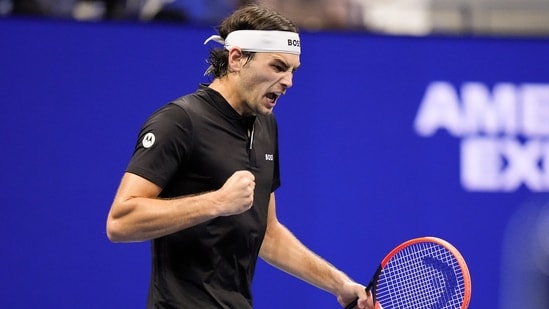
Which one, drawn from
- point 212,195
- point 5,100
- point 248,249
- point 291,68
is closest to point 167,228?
point 212,195

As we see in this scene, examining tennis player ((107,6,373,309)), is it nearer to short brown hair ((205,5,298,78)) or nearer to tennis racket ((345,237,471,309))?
short brown hair ((205,5,298,78))

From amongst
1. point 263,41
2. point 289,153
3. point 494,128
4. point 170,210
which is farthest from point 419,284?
point 494,128

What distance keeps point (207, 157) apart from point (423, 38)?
275 cm

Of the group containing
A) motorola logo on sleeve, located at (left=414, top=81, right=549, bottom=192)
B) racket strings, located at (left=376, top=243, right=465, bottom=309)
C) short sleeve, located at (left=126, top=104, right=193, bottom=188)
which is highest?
short sleeve, located at (left=126, top=104, right=193, bottom=188)

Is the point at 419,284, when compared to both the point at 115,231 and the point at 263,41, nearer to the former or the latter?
the point at 263,41

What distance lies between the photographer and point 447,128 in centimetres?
580

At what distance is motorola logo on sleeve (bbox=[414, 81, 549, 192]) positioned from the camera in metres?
5.79

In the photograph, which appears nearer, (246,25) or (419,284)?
(246,25)

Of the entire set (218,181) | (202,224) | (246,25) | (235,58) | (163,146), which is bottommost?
(202,224)

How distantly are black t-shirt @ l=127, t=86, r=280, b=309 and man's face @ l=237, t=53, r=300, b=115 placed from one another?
80mm

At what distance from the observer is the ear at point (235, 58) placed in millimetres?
3512

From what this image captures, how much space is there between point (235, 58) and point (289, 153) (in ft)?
7.11

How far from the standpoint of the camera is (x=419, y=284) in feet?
13.1

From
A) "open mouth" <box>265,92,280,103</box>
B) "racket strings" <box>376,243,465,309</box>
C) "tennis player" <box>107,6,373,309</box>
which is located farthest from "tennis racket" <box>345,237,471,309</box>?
"open mouth" <box>265,92,280,103</box>
